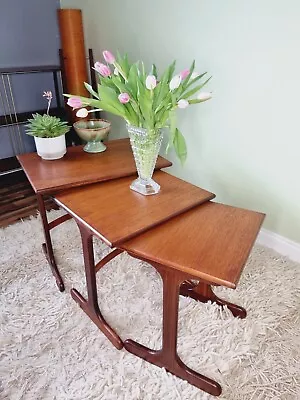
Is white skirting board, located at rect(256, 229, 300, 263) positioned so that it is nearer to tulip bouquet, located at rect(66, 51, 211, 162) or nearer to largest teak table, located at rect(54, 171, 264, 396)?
largest teak table, located at rect(54, 171, 264, 396)

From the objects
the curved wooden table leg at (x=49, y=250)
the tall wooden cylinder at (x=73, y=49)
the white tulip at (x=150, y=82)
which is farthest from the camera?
the tall wooden cylinder at (x=73, y=49)

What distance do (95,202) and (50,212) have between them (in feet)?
3.34

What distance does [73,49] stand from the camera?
2389mm

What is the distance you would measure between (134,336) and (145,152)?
2.39 feet

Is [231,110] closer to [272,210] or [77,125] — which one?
[272,210]

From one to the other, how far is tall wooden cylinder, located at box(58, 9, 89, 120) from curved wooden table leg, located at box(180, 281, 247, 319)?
170cm

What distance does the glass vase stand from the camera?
1267mm

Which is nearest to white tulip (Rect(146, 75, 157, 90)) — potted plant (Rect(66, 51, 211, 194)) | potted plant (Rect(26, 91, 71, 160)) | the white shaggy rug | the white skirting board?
potted plant (Rect(66, 51, 211, 194))

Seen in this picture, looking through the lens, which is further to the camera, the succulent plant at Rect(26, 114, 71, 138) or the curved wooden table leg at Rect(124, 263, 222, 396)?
the succulent plant at Rect(26, 114, 71, 138)

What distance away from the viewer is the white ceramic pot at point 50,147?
1.59 metres

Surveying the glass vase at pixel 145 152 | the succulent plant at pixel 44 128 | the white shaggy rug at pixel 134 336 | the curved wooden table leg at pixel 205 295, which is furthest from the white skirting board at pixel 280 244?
the succulent plant at pixel 44 128

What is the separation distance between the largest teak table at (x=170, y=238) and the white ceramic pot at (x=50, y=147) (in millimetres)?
320

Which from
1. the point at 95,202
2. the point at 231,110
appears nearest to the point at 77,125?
the point at 95,202

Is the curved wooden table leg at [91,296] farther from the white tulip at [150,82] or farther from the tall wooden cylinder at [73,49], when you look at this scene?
the tall wooden cylinder at [73,49]
